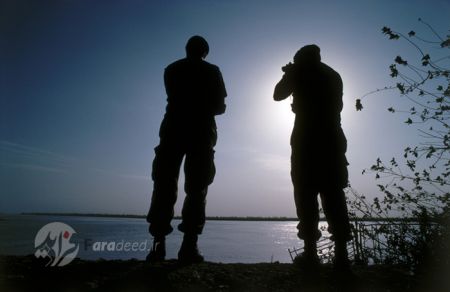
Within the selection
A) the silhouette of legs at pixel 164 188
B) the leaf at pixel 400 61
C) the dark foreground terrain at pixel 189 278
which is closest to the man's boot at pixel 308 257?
the dark foreground terrain at pixel 189 278

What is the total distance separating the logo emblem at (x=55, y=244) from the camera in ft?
10.3

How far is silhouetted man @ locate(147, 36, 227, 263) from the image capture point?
3.48 metres

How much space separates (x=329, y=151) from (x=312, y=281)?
5.38 ft

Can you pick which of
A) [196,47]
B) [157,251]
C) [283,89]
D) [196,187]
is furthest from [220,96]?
[157,251]

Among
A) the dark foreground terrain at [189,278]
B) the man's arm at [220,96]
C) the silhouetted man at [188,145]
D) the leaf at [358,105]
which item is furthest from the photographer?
the leaf at [358,105]

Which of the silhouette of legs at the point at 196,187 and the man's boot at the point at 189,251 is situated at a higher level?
the silhouette of legs at the point at 196,187

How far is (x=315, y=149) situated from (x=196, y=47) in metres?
2.24

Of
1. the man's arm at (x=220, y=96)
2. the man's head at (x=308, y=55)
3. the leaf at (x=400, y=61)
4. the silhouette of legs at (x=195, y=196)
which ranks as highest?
the leaf at (x=400, y=61)

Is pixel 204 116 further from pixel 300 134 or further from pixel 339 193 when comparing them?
pixel 339 193

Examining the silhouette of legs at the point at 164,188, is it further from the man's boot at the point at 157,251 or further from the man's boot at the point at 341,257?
the man's boot at the point at 341,257

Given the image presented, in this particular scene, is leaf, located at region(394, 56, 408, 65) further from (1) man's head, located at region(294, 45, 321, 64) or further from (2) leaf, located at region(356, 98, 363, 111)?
(1) man's head, located at region(294, 45, 321, 64)

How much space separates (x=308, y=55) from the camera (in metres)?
4.03

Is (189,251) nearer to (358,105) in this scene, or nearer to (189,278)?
(189,278)

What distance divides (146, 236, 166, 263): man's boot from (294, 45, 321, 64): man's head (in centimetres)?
313
